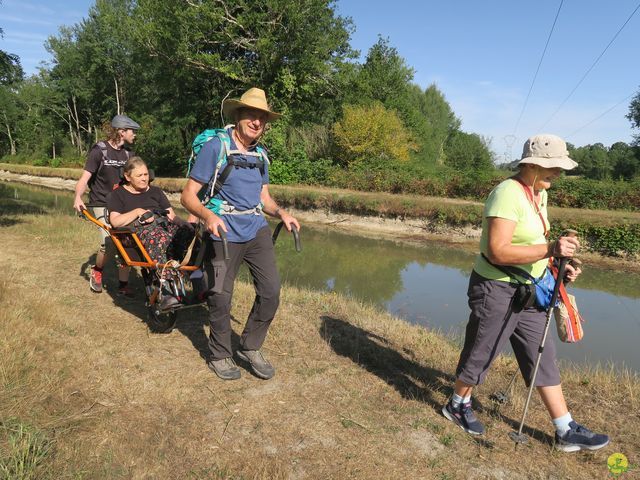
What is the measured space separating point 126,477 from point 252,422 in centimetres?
88

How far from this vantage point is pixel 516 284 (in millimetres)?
2947

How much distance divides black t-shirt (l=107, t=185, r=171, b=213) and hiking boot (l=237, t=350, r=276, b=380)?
202 cm

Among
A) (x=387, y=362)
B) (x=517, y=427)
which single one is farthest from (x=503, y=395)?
(x=387, y=362)

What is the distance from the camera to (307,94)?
1124 inches

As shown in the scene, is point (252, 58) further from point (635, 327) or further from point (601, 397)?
point (601, 397)

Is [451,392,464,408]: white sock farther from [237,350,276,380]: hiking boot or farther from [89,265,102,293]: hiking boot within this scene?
[89,265,102,293]: hiking boot

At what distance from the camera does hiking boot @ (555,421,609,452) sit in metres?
2.88

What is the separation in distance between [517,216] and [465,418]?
142 centimetres

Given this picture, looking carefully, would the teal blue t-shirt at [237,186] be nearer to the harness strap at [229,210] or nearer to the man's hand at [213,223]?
the harness strap at [229,210]

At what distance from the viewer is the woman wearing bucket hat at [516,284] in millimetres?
2764

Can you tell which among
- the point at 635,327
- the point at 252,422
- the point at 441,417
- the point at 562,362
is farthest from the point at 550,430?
the point at 635,327

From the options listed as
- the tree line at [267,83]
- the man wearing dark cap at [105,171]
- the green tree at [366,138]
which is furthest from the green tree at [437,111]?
the man wearing dark cap at [105,171]

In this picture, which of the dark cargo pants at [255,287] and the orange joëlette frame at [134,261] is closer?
the dark cargo pants at [255,287]

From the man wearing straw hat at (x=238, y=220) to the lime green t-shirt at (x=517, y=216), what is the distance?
1.48 m
